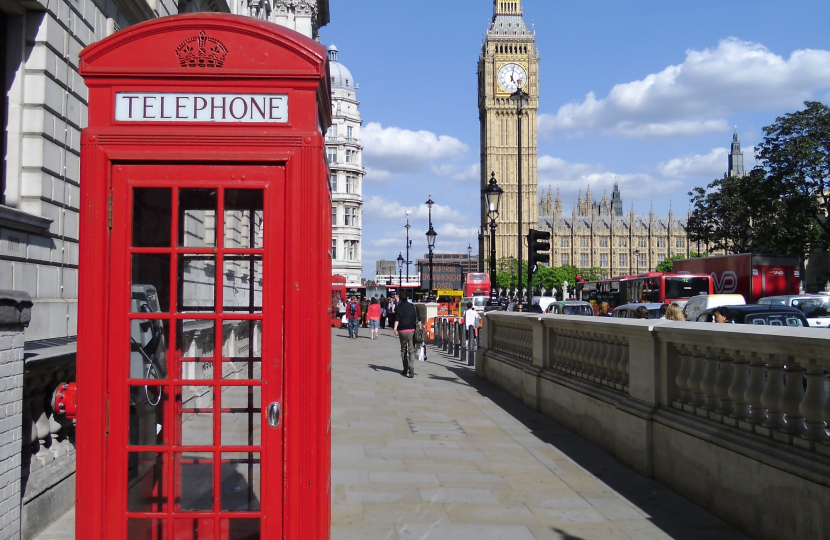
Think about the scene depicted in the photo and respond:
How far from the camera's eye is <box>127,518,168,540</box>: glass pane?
3600 millimetres

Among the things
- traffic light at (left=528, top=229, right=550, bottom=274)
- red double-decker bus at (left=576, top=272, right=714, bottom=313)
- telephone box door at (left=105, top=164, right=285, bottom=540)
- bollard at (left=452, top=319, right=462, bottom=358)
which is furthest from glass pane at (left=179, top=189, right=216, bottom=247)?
red double-decker bus at (left=576, top=272, right=714, bottom=313)

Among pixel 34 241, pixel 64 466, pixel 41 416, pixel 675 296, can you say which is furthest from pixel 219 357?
pixel 675 296

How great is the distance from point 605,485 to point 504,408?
469 centimetres

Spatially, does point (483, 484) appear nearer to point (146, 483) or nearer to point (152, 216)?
point (146, 483)

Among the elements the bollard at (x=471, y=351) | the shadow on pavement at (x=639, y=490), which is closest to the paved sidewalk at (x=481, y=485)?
the shadow on pavement at (x=639, y=490)

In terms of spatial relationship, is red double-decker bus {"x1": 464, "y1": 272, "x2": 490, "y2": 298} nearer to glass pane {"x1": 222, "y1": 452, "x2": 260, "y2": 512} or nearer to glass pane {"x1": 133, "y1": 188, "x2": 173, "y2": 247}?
glass pane {"x1": 222, "y1": 452, "x2": 260, "y2": 512}

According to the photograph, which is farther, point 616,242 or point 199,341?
point 616,242

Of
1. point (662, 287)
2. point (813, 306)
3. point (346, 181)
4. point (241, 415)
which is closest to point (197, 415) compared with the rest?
point (241, 415)

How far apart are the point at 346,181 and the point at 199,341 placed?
86797mm

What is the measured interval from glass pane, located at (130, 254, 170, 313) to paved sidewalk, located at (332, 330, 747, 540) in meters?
2.33

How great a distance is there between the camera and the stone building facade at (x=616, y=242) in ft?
497

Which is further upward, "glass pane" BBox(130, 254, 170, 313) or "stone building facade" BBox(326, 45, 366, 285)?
"stone building facade" BBox(326, 45, 366, 285)

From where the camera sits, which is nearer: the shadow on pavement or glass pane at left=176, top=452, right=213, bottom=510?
glass pane at left=176, top=452, right=213, bottom=510

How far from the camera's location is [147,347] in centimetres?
367
